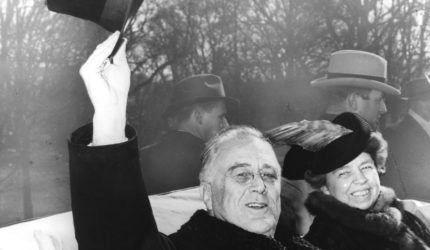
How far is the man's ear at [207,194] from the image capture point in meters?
1.54

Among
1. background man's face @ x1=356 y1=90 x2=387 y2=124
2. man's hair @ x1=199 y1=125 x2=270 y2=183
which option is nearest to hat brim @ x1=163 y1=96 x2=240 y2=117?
man's hair @ x1=199 y1=125 x2=270 y2=183

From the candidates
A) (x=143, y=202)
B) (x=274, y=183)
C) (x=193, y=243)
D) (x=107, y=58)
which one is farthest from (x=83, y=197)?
(x=274, y=183)

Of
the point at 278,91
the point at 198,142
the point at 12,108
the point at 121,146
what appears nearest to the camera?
the point at 121,146

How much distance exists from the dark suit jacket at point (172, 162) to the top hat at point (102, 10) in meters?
0.45

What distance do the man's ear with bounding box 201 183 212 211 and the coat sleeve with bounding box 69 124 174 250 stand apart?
43 centimetres

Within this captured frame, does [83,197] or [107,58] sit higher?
[107,58]

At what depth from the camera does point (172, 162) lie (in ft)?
5.24

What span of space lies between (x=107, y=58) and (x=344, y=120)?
1.07 metres

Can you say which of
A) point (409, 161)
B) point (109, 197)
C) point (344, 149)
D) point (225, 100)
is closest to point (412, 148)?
point (409, 161)

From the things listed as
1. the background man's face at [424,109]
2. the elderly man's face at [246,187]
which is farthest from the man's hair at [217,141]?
the background man's face at [424,109]

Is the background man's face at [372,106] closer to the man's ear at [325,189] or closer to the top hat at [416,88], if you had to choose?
the top hat at [416,88]

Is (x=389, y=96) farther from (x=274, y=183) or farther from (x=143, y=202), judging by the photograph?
(x=143, y=202)

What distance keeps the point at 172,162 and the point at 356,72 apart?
0.93 m

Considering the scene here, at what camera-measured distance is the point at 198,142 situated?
1680 mm
